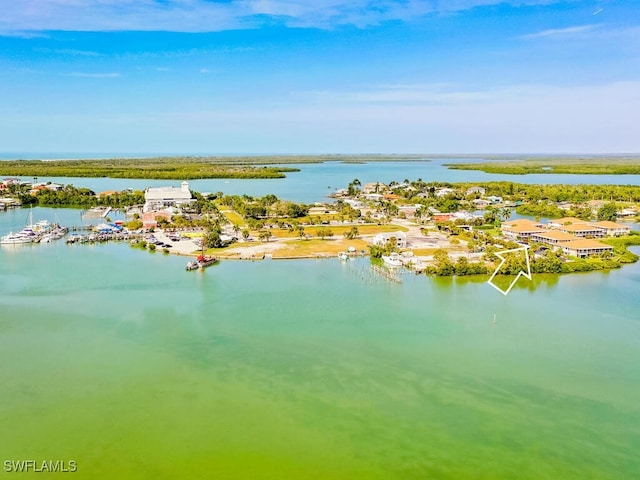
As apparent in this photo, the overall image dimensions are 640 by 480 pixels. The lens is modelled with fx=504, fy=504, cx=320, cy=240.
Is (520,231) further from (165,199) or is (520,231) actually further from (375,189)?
(375,189)

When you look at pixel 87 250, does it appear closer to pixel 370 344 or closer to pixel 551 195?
pixel 370 344

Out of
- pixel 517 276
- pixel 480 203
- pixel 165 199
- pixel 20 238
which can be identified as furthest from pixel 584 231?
pixel 20 238

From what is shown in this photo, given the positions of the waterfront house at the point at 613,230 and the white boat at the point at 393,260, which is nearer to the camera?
the white boat at the point at 393,260

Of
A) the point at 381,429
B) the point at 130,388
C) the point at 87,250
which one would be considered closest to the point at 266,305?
the point at 130,388

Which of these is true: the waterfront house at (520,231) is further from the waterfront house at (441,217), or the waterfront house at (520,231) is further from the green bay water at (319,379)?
the green bay water at (319,379)

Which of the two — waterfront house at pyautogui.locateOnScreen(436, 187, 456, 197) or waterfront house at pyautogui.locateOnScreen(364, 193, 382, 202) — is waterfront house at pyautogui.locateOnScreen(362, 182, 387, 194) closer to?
waterfront house at pyautogui.locateOnScreen(364, 193, 382, 202)

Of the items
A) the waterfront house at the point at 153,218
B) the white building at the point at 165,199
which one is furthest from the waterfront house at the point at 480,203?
the waterfront house at the point at 153,218
